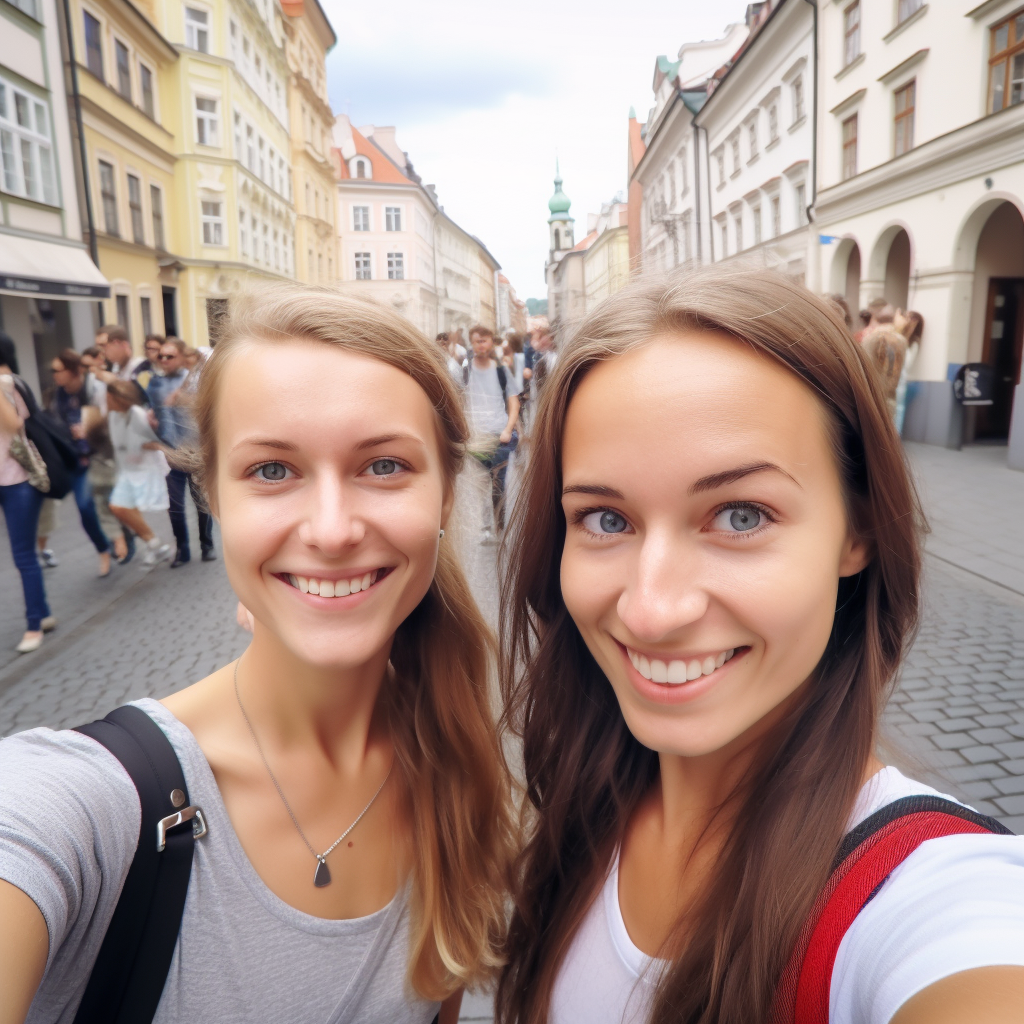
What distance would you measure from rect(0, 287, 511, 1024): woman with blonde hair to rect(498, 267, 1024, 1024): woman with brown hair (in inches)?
10.9

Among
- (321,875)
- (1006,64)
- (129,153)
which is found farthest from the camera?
(129,153)

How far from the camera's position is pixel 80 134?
55.8 ft

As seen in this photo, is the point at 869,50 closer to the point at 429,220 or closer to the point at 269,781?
the point at 269,781

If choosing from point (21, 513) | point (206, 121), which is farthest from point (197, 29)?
point (21, 513)

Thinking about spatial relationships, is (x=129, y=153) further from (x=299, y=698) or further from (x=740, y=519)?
(x=740, y=519)

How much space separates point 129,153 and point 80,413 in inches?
667

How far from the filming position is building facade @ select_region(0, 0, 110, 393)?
14.5 m

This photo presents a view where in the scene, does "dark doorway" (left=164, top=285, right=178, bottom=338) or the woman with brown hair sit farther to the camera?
"dark doorway" (left=164, top=285, right=178, bottom=338)

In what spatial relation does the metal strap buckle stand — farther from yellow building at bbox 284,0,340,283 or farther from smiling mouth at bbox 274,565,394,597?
yellow building at bbox 284,0,340,283

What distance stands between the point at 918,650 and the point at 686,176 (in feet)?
100.0

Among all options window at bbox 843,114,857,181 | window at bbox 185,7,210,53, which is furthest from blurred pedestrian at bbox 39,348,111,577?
window at bbox 185,7,210,53

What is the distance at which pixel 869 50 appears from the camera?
1524cm

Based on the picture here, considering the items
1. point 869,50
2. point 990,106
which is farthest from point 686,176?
point 990,106

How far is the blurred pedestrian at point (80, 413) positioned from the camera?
7.36 metres
